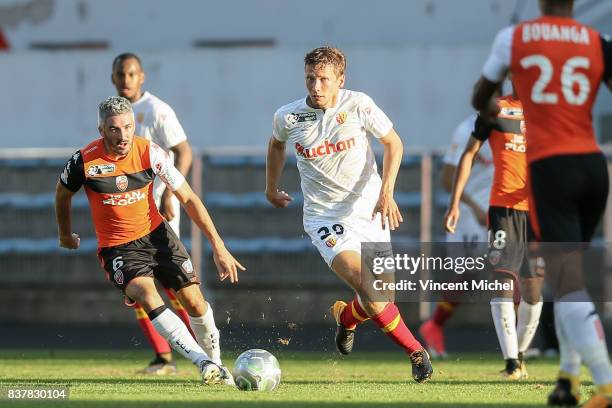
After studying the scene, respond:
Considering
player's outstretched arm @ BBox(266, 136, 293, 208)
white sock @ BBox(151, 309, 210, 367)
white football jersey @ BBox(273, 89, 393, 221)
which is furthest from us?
player's outstretched arm @ BBox(266, 136, 293, 208)

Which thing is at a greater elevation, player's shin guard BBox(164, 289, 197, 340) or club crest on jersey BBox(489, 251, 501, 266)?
club crest on jersey BBox(489, 251, 501, 266)

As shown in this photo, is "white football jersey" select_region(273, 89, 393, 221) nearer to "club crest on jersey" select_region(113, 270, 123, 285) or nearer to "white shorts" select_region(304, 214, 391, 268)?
"white shorts" select_region(304, 214, 391, 268)

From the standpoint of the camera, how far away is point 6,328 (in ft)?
56.2

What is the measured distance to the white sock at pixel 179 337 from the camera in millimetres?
9148

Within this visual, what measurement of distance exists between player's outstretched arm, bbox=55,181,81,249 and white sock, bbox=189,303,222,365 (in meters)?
1.05

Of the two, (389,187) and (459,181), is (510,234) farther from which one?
(389,187)

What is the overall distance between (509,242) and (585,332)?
3.65 metres

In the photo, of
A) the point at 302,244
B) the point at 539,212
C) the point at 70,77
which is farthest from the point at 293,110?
the point at 70,77

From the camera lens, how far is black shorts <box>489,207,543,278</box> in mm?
10625

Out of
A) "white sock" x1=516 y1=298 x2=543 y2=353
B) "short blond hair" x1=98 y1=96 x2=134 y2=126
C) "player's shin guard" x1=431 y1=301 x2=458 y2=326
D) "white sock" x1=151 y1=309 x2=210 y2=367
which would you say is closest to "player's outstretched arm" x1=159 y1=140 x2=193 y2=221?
"short blond hair" x1=98 y1=96 x2=134 y2=126

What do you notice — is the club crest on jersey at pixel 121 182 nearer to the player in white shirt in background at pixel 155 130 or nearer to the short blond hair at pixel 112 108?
the short blond hair at pixel 112 108

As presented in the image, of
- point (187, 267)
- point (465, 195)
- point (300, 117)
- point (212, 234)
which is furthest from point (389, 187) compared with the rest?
point (465, 195)

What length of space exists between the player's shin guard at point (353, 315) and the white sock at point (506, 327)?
1.13 metres

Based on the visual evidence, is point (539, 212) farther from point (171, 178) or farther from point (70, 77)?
point (70, 77)
